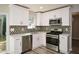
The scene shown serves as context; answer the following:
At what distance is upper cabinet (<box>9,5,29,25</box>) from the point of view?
58.2 inches

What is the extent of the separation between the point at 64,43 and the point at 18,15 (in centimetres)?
89

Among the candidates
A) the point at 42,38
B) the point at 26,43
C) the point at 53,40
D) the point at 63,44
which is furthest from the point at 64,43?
the point at 26,43

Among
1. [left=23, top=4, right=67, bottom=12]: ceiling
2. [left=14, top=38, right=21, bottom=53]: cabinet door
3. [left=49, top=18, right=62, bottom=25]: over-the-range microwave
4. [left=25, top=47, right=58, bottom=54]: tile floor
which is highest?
[left=23, top=4, right=67, bottom=12]: ceiling

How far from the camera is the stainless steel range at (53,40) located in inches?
65.1

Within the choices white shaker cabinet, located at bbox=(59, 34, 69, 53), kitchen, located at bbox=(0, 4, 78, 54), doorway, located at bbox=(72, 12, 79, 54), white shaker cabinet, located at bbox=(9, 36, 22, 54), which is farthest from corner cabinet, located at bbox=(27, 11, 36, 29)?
doorway, located at bbox=(72, 12, 79, 54)

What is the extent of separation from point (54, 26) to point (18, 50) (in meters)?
0.72

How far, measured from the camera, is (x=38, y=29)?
5.49 feet

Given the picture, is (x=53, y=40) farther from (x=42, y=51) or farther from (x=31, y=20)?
(x=31, y=20)

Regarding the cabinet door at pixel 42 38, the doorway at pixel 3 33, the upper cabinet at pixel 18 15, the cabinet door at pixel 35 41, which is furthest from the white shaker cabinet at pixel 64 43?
the doorway at pixel 3 33

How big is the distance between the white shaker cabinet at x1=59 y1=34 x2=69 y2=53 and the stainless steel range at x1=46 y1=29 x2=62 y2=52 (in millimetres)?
62

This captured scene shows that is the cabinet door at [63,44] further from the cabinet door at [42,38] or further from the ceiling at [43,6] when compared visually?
the ceiling at [43,6]

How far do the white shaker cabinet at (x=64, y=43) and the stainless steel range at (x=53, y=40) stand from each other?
0.06m

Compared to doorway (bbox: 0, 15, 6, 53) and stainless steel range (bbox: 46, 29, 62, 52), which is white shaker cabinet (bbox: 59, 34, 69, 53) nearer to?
stainless steel range (bbox: 46, 29, 62, 52)
